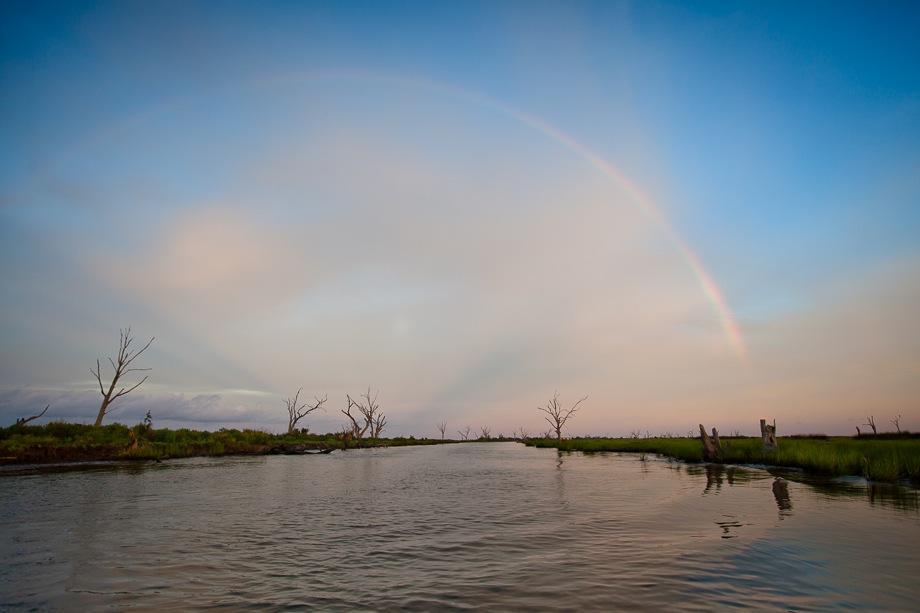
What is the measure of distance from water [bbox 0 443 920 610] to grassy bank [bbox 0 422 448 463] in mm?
15579

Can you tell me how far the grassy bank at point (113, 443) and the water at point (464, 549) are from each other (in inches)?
613

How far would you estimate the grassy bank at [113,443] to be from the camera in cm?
3209

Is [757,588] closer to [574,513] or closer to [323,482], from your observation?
[574,513]

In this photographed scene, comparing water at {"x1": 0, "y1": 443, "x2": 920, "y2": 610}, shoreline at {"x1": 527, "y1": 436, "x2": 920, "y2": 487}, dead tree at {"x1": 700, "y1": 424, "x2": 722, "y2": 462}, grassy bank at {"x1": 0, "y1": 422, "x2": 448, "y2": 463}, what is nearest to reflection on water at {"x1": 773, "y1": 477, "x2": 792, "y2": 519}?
water at {"x1": 0, "y1": 443, "x2": 920, "y2": 610}

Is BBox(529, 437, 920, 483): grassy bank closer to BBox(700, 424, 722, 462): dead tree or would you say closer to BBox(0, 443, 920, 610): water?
BBox(700, 424, 722, 462): dead tree

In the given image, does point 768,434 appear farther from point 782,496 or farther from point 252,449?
point 252,449

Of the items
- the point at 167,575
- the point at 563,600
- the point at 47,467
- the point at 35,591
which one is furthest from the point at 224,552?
the point at 47,467

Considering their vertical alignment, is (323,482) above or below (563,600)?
below

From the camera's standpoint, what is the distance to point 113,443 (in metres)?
37.3

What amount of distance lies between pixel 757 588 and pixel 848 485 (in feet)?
56.4

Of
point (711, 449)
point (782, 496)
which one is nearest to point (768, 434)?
point (711, 449)

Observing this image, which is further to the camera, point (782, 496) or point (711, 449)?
point (711, 449)

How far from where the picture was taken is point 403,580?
8.07 metres

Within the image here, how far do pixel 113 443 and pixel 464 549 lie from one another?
39.8m
